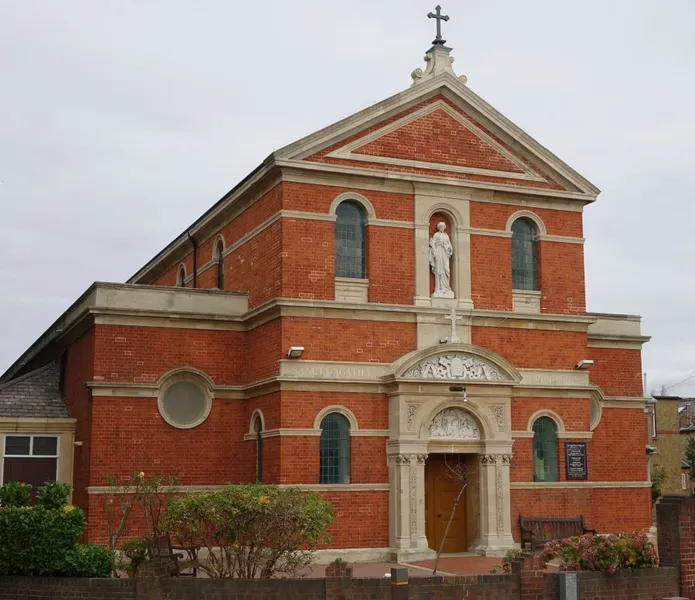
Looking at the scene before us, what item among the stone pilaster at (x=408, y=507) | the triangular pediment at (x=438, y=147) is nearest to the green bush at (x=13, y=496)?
the stone pilaster at (x=408, y=507)

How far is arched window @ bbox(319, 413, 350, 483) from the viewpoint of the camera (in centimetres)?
2425

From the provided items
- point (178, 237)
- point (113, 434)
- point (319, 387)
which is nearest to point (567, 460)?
point (319, 387)

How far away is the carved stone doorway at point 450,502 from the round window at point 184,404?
5.69 metres

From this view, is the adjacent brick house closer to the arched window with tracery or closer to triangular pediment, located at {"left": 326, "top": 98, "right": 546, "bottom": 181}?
the arched window with tracery

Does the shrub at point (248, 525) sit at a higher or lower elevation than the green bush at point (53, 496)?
lower

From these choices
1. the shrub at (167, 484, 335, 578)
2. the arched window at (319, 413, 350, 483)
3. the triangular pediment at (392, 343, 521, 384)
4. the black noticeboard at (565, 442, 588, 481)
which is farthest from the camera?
the black noticeboard at (565, 442, 588, 481)

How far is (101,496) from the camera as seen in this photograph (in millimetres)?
24172

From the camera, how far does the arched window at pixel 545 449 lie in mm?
26125

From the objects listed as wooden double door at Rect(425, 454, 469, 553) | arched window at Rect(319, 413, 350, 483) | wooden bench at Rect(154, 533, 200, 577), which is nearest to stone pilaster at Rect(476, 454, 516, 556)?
wooden double door at Rect(425, 454, 469, 553)

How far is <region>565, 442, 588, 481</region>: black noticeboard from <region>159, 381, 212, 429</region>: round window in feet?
29.8

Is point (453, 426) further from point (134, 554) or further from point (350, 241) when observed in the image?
point (134, 554)

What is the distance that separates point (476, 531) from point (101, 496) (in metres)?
8.93

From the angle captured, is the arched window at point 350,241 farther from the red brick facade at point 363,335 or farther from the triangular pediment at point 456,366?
the triangular pediment at point 456,366

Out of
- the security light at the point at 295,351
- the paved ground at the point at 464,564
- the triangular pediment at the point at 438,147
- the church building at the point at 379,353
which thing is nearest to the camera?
the paved ground at the point at 464,564
